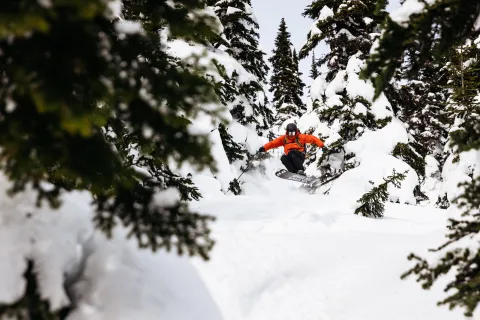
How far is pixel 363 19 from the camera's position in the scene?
13.9 meters

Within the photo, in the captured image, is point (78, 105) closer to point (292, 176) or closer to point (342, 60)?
point (292, 176)

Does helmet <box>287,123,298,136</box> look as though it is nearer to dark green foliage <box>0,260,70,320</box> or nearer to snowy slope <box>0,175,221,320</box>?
snowy slope <box>0,175,221,320</box>

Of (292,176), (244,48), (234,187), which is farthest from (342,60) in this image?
(234,187)

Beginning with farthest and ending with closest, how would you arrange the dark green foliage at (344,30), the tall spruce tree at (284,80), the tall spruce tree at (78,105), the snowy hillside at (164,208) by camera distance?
the tall spruce tree at (284,80)
the dark green foliage at (344,30)
the snowy hillside at (164,208)
the tall spruce tree at (78,105)

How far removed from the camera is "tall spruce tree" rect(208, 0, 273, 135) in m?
14.9

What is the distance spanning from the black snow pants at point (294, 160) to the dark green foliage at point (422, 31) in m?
9.72

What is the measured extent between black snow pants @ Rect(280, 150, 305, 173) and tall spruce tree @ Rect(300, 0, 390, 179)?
1079mm

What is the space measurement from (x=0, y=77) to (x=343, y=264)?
15.7 feet

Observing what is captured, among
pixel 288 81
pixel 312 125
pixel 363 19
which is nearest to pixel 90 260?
pixel 312 125

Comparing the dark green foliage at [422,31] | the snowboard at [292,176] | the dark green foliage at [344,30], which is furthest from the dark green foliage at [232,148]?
the dark green foliage at [422,31]

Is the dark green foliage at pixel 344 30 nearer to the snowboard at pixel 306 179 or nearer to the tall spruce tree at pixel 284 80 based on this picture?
the snowboard at pixel 306 179

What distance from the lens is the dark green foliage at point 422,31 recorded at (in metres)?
2.74

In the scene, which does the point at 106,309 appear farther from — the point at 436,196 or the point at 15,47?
the point at 436,196

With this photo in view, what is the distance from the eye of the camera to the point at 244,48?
53.1 feet
